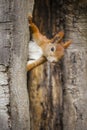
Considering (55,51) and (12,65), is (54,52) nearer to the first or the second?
(55,51)

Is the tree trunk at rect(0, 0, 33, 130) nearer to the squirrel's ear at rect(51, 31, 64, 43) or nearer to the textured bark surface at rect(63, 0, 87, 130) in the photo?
the squirrel's ear at rect(51, 31, 64, 43)

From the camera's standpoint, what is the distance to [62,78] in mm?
2449

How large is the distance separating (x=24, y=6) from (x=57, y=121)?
657 mm

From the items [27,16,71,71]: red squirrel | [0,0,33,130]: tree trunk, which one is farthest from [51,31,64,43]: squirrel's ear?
[0,0,33,130]: tree trunk

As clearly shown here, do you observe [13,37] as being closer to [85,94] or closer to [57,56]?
[57,56]

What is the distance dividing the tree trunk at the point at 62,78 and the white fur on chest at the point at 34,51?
3.9 inches

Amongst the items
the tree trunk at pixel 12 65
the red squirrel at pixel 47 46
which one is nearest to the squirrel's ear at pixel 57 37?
the red squirrel at pixel 47 46

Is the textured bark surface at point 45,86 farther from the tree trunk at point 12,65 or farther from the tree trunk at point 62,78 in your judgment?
the tree trunk at point 12,65

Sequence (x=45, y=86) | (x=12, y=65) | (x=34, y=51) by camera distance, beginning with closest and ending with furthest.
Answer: (x=12, y=65) < (x=34, y=51) < (x=45, y=86)

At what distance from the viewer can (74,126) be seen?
8.09 ft

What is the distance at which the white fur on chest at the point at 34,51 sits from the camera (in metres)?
2.27

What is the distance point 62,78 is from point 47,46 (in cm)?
26

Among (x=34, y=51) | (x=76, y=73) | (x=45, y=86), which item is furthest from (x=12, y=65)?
(x=76, y=73)

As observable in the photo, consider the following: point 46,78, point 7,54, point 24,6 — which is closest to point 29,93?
point 46,78
